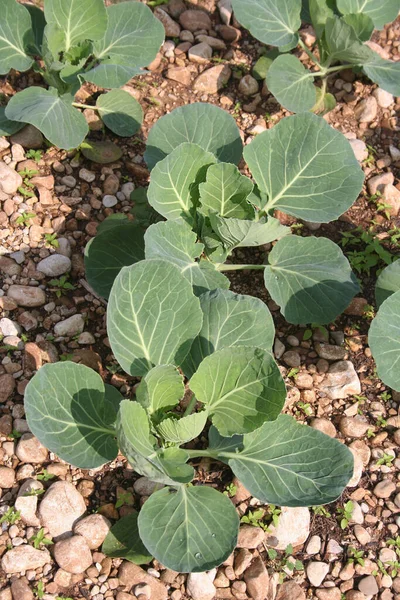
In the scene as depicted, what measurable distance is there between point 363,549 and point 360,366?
31.1 inches

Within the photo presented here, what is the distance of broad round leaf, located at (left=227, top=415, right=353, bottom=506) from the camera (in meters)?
2.47

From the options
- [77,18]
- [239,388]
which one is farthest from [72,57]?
[239,388]

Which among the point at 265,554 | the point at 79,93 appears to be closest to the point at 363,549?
the point at 265,554

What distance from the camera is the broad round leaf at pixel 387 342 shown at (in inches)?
113

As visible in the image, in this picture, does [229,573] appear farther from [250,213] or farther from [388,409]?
[250,213]

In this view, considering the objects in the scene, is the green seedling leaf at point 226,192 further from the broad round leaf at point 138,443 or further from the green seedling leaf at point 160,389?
the broad round leaf at point 138,443

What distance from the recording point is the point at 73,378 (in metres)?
2.56

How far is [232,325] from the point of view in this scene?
106 inches

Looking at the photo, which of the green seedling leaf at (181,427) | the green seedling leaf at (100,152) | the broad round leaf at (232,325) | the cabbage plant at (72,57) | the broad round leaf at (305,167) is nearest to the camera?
the green seedling leaf at (181,427)

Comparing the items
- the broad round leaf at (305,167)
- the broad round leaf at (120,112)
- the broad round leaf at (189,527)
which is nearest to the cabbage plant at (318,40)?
the broad round leaf at (305,167)

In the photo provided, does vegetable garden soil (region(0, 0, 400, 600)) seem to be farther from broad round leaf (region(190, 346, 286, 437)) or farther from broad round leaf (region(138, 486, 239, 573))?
broad round leaf (region(190, 346, 286, 437))

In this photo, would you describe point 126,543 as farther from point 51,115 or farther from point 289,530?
point 51,115

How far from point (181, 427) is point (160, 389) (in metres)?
0.18

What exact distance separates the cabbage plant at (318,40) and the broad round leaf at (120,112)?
69 cm
